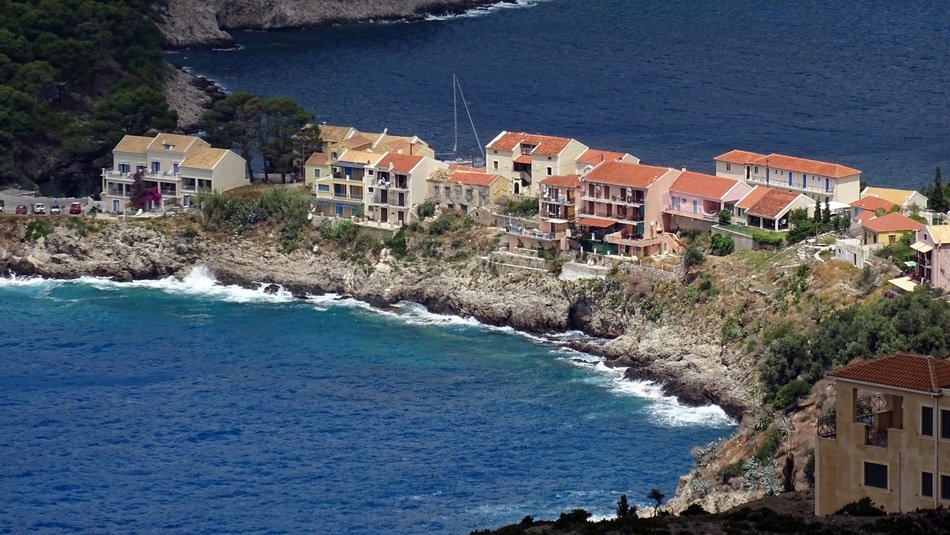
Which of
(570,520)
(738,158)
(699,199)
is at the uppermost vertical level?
(738,158)

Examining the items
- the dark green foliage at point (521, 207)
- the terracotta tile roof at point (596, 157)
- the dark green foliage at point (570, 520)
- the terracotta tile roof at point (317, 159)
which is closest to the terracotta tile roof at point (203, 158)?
the terracotta tile roof at point (317, 159)

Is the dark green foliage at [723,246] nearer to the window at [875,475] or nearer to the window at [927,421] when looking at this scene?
the window at [875,475]

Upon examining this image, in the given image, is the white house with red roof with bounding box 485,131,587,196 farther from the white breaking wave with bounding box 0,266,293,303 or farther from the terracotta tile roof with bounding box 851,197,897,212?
the terracotta tile roof with bounding box 851,197,897,212

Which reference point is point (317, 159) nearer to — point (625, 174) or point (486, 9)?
point (625, 174)

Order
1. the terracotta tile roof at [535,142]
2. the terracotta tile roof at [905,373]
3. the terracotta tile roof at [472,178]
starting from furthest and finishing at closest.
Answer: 1. the terracotta tile roof at [472,178]
2. the terracotta tile roof at [535,142]
3. the terracotta tile roof at [905,373]

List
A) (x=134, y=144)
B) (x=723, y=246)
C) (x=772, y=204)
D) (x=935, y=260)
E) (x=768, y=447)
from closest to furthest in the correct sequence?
(x=768, y=447) → (x=935, y=260) → (x=723, y=246) → (x=772, y=204) → (x=134, y=144)

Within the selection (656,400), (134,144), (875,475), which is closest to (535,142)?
(134,144)
